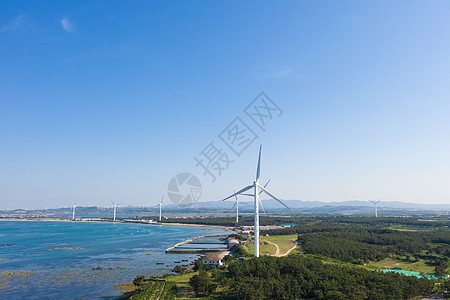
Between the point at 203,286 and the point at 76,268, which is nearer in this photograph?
the point at 203,286

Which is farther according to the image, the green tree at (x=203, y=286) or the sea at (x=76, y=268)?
the sea at (x=76, y=268)

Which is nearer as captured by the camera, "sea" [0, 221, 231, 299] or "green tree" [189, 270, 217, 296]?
"green tree" [189, 270, 217, 296]

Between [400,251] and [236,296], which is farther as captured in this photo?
[400,251]

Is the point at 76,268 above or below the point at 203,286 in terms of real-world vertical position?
below

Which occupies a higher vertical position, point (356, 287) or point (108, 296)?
point (356, 287)

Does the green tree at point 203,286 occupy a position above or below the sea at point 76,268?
above

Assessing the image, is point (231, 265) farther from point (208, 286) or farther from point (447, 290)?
point (447, 290)

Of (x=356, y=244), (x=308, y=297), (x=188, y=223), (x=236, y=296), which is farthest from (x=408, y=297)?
(x=188, y=223)

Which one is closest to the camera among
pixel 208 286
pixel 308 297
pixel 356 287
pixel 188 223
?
pixel 356 287

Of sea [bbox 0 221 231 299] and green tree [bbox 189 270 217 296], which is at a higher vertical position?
green tree [bbox 189 270 217 296]

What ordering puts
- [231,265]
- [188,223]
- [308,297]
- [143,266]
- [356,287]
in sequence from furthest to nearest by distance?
[188,223], [143,266], [231,265], [308,297], [356,287]
